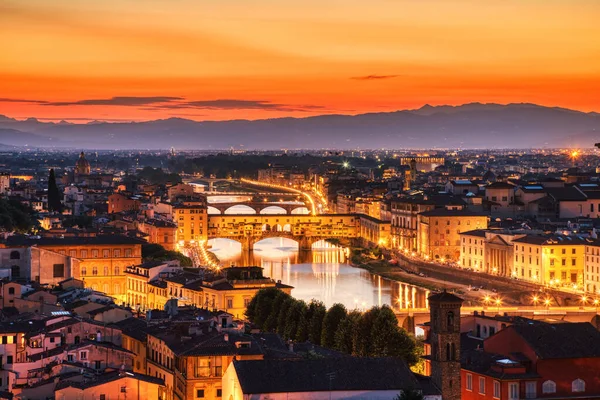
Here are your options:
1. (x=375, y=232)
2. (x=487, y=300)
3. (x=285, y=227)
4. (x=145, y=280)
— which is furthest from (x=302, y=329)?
(x=285, y=227)

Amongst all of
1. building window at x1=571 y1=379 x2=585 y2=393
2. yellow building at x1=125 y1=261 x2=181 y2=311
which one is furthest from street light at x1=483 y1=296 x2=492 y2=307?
building window at x1=571 y1=379 x2=585 y2=393

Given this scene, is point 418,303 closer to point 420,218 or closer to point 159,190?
point 420,218

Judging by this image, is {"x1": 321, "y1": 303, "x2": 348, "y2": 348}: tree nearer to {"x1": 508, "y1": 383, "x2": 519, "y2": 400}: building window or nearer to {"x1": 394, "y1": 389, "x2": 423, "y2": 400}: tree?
{"x1": 508, "y1": 383, "x2": 519, "y2": 400}: building window

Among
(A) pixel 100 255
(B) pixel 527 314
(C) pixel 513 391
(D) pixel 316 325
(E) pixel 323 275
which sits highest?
(A) pixel 100 255

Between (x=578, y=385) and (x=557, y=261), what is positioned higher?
(x=578, y=385)

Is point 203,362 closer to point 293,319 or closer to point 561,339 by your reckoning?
point 561,339

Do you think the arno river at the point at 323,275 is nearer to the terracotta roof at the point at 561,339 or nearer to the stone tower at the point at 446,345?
the terracotta roof at the point at 561,339

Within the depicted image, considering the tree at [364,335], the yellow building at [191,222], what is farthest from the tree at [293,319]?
the yellow building at [191,222]
